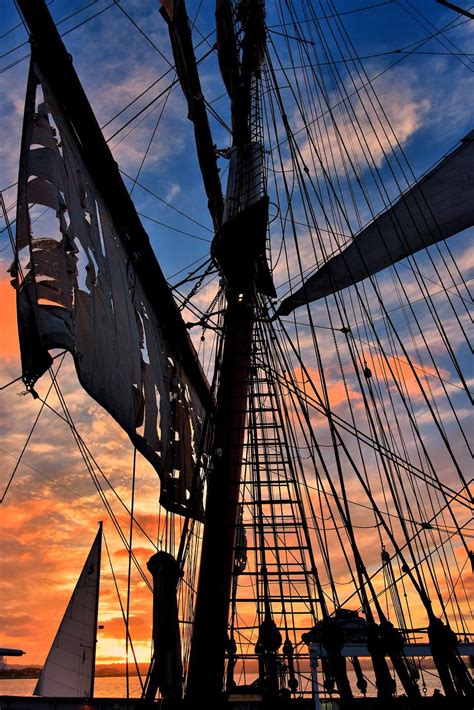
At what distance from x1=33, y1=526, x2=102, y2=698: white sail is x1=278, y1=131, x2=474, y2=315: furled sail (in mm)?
17252

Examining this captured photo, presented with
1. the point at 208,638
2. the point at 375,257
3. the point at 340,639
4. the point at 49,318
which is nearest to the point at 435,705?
the point at 340,639

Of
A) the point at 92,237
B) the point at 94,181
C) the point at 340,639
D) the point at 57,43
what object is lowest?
the point at 340,639

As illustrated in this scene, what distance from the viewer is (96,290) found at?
5480 millimetres

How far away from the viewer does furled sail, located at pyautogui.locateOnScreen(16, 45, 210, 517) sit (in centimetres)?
431

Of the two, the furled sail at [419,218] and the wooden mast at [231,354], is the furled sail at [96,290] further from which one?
the furled sail at [419,218]

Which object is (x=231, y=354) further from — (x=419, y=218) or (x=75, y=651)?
(x=75, y=651)

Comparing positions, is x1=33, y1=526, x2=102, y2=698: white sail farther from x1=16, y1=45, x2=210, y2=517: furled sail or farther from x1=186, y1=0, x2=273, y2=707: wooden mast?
x1=186, y1=0, x2=273, y2=707: wooden mast

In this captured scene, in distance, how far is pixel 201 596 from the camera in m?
5.86

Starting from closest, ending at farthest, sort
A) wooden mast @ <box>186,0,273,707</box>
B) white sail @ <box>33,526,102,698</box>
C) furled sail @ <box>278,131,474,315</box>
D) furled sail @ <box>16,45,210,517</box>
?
furled sail @ <box>16,45,210,517</box>
wooden mast @ <box>186,0,273,707</box>
furled sail @ <box>278,131,474,315</box>
white sail @ <box>33,526,102,698</box>

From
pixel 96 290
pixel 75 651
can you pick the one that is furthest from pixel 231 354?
pixel 75 651

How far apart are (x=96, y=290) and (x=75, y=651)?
817 inches

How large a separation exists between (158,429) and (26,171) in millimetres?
3793

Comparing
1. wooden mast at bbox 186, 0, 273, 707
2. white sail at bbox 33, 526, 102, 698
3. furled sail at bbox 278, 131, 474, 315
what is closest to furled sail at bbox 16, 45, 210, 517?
wooden mast at bbox 186, 0, 273, 707

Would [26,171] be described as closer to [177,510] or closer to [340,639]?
[340,639]
